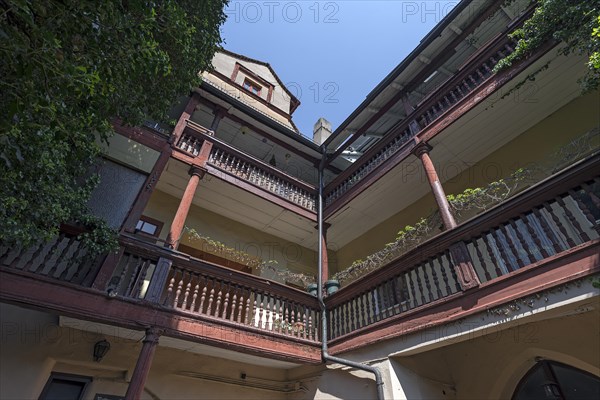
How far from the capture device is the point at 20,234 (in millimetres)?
3730

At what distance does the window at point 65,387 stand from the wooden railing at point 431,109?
22.8 ft

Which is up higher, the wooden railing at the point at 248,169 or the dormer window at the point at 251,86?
the dormer window at the point at 251,86

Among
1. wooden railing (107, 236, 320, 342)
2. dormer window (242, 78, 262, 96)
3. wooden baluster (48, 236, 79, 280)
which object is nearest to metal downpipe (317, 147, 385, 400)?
wooden railing (107, 236, 320, 342)

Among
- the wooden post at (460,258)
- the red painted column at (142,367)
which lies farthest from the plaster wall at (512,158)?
the red painted column at (142,367)

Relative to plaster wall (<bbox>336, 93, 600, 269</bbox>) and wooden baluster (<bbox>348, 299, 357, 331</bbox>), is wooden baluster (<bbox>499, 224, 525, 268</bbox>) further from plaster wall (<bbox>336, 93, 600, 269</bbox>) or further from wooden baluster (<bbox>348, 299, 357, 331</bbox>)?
wooden baluster (<bbox>348, 299, 357, 331</bbox>)

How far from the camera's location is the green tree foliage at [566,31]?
4.54 metres

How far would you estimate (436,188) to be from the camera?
666 cm

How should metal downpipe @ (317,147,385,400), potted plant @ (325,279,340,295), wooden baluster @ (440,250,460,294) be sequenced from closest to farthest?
1. wooden baluster @ (440,250,460,294)
2. metal downpipe @ (317,147,385,400)
3. potted plant @ (325,279,340,295)

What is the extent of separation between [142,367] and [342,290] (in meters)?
3.94

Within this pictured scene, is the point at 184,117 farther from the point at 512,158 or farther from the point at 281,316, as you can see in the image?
the point at 512,158

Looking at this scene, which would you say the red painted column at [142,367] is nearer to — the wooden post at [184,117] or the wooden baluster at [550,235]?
the wooden post at [184,117]

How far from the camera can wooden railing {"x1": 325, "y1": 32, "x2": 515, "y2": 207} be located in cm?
691

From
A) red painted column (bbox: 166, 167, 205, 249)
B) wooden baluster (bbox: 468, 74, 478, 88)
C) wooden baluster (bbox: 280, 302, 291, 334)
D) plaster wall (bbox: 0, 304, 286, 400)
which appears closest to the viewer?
plaster wall (bbox: 0, 304, 286, 400)

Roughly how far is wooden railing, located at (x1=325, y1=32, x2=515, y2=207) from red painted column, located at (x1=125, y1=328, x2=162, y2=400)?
596cm
